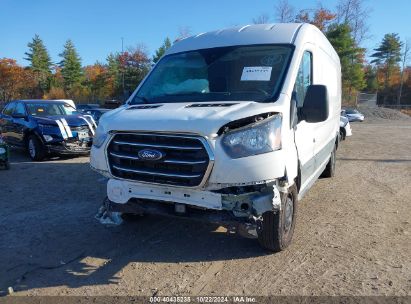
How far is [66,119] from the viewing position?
1129 centimetres

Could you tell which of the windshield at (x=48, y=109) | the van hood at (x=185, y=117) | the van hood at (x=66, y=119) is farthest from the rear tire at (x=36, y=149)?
the van hood at (x=185, y=117)

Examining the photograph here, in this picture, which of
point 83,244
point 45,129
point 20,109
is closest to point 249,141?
Result: point 83,244

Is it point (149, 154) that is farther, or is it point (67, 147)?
point (67, 147)

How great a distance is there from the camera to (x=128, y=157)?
4.07m

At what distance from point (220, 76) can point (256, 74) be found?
1.54ft

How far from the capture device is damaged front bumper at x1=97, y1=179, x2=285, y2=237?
12.2 feet

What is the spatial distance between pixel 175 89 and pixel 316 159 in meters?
2.36

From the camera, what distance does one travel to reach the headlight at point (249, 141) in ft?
11.9

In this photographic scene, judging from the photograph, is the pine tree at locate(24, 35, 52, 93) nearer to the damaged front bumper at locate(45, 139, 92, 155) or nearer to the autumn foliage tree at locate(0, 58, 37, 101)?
the autumn foliage tree at locate(0, 58, 37, 101)

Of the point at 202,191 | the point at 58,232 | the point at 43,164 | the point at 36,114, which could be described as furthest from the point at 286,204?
the point at 36,114

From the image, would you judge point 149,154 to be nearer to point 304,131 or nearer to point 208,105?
point 208,105

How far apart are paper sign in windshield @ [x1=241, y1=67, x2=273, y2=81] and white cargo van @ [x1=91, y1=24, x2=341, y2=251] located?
1cm

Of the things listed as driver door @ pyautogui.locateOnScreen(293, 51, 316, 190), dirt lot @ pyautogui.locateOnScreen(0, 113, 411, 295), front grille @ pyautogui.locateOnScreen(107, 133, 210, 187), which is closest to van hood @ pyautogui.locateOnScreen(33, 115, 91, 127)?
dirt lot @ pyautogui.locateOnScreen(0, 113, 411, 295)

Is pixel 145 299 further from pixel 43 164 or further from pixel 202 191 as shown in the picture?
pixel 43 164
